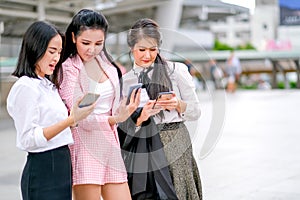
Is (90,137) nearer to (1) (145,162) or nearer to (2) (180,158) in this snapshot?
(1) (145,162)

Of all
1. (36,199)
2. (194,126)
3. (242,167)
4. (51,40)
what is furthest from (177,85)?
(242,167)

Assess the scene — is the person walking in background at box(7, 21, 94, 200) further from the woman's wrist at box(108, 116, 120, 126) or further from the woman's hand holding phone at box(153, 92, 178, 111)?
the woman's hand holding phone at box(153, 92, 178, 111)

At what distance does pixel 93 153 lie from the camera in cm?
281

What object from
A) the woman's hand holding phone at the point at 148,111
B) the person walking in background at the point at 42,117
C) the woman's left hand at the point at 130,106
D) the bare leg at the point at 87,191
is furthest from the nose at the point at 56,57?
the bare leg at the point at 87,191

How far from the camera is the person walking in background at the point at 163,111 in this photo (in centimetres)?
288

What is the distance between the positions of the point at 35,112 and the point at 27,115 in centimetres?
4

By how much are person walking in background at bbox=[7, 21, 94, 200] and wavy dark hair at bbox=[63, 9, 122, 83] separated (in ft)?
0.51

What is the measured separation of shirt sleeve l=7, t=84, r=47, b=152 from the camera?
2.48 m

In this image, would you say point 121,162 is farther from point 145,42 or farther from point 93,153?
point 145,42

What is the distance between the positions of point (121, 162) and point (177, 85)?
1.67 feet

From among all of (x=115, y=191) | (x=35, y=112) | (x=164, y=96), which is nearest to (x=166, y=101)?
(x=164, y=96)

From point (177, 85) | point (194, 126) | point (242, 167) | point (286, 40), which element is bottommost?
point (242, 167)

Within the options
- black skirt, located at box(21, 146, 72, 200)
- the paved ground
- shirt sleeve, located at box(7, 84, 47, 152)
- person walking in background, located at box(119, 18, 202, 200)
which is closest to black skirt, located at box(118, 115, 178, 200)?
person walking in background, located at box(119, 18, 202, 200)

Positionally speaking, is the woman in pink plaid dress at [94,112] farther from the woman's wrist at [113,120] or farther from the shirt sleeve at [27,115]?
the shirt sleeve at [27,115]
